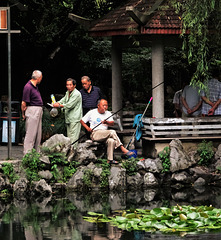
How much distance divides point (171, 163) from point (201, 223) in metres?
4.93

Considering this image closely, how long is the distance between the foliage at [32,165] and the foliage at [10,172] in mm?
239

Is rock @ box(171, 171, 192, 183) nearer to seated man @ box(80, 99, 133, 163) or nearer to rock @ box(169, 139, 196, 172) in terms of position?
rock @ box(169, 139, 196, 172)

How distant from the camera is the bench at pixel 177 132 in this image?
16.0m

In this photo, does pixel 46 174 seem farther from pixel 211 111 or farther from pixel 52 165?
pixel 211 111

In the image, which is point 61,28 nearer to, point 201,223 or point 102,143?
point 102,143

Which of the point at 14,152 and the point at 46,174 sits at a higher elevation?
the point at 14,152

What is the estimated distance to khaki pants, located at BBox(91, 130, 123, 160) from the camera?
14812 mm

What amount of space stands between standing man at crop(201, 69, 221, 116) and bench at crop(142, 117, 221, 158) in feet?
0.68

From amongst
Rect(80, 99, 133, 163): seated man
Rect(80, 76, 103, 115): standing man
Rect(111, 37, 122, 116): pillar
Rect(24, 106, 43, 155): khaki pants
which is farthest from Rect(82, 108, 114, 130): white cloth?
Rect(111, 37, 122, 116): pillar

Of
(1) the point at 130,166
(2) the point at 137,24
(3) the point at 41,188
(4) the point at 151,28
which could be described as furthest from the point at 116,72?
(3) the point at 41,188

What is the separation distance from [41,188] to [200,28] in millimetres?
4891

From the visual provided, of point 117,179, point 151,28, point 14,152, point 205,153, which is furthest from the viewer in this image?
point 14,152

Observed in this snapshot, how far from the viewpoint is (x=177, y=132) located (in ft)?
53.1

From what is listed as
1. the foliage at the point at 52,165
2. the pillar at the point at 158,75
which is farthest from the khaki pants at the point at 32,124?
the pillar at the point at 158,75
